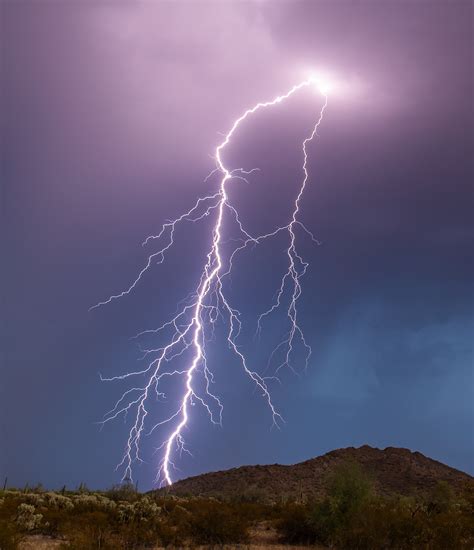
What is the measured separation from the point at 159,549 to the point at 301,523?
20.9 feet

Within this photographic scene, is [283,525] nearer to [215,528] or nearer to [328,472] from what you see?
[215,528]

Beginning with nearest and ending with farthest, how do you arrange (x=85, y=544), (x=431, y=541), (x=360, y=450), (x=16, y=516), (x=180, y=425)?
(x=85, y=544), (x=431, y=541), (x=16, y=516), (x=180, y=425), (x=360, y=450)

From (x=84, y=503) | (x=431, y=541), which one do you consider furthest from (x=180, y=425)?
(x=431, y=541)

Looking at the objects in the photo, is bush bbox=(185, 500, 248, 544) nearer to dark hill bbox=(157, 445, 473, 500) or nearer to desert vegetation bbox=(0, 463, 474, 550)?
desert vegetation bbox=(0, 463, 474, 550)

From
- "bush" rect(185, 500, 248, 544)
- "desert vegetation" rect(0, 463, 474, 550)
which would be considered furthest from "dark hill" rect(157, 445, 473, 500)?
"bush" rect(185, 500, 248, 544)

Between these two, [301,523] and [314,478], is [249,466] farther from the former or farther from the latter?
[301,523]

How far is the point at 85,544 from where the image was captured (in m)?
11.8

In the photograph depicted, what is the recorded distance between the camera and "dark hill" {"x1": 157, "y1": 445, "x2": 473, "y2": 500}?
6084cm

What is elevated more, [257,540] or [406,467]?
[406,467]

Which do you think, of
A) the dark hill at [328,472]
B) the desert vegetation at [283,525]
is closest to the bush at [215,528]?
the desert vegetation at [283,525]

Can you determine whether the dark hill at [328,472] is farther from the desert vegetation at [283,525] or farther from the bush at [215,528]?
the bush at [215,528]

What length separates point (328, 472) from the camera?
2288 inches

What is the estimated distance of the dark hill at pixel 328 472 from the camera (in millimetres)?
60844

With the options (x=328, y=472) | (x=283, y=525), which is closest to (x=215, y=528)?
(x=283, y=525)
